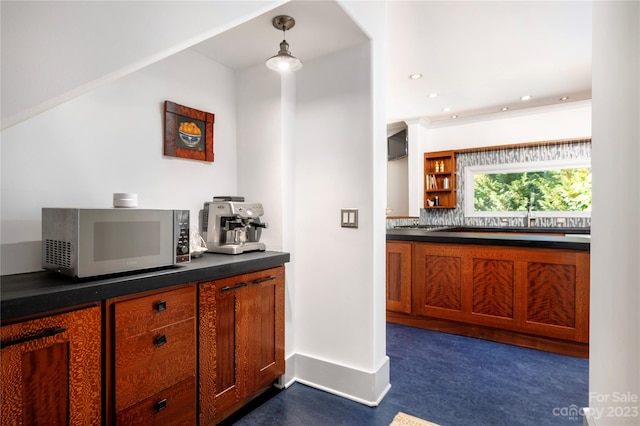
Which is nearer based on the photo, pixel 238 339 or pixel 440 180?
pixel 238 339

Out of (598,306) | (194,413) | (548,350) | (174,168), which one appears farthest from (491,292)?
(174,168)

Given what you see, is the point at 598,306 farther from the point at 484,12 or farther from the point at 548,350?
the point at 484,12

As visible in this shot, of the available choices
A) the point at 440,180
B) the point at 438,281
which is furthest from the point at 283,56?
the point at 440,180

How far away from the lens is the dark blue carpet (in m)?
1.85

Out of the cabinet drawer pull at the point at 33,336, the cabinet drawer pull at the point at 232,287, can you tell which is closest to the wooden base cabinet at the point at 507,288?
the cabinet drawer pull at the point at 232,287

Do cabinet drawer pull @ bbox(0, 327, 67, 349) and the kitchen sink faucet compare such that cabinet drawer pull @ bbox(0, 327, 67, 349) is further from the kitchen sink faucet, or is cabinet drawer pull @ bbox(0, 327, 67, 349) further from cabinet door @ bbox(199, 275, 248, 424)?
the kitchen sink faucet

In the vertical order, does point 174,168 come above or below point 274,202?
above

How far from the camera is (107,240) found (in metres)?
1.32

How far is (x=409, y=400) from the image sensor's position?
2027mm

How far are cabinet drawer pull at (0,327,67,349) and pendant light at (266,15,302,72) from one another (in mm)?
1584

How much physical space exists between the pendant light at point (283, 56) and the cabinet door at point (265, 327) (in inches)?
48.3

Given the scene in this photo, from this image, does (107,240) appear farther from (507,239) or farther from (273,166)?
(507,239)

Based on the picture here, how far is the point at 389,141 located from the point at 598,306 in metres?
4.98

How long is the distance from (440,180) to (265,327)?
4648 millimetres
